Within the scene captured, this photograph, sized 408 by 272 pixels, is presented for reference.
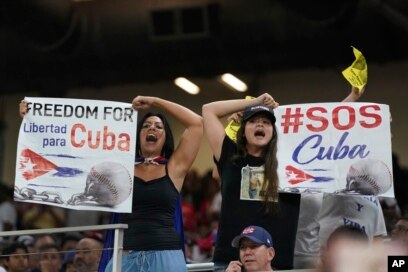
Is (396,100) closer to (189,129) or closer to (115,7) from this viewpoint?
(115,7)

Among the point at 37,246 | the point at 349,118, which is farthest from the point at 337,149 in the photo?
the point at 37,246

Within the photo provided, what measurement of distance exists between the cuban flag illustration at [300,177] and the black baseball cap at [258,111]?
1.12 feet

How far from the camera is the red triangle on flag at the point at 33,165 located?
7.30 metres

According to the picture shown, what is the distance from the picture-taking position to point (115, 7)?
1390 centimetres

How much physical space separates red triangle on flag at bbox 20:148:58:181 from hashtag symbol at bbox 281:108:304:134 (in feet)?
4.75

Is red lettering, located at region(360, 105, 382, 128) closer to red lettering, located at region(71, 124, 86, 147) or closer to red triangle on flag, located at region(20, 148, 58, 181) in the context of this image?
red lettering, located at region(71, 124, 86, 147)

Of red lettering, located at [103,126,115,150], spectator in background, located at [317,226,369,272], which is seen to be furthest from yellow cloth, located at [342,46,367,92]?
spectator in background, located at [317,226,369,272]

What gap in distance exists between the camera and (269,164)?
7.01 metres

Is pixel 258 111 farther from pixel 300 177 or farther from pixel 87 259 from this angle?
pixel 87 259

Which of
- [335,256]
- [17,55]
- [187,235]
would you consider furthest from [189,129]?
[17,55]

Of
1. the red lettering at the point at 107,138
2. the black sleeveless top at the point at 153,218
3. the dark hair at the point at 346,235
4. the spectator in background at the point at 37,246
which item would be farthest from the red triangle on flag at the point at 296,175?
the dark hair at the point at 346,235

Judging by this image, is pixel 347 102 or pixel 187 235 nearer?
pixel 347 102

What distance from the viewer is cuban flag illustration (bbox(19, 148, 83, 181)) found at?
23.9 feet

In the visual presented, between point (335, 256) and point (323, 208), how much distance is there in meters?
3.34
